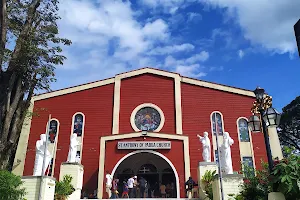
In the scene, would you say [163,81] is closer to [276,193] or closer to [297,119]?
[276,193]

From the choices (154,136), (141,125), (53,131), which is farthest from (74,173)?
(141,125)

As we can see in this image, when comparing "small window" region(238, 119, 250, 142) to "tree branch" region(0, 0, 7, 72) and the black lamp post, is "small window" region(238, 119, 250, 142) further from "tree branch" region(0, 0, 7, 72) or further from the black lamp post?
"tree branch" region(0, 0, 7, 72)

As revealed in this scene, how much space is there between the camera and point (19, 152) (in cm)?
2100

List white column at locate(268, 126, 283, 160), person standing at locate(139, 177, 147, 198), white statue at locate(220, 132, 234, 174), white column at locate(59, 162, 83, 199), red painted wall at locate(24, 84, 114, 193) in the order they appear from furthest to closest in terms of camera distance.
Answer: red painted wall at locate(24, 84, 114, 193) < white column at locate(268, 126, 283, 160) < person standing at locate(139, 177, 147, 198) < white column at locate(59, 162, 83, 199) < white statue at locate(220, 132, 234, 174)

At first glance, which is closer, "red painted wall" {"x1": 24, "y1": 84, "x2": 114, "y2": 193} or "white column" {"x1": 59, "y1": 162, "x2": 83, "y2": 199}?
"white column" {"x1": 59, "y1": 162, "x2": 83, "y2": 199}

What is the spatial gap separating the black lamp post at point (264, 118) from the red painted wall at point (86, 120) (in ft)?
44.7

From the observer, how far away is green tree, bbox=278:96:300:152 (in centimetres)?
3798

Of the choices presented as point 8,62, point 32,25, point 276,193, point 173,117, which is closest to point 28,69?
point 8,62

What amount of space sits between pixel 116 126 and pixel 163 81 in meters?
4.63

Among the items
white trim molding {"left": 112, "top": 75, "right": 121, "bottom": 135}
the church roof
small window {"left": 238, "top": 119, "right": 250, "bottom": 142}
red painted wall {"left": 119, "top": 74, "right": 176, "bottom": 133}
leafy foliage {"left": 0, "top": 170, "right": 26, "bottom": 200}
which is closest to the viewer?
leafy foliage {"left": 0, "top": 170, "right": 26, "bottom": 200}

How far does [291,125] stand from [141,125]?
2425cm

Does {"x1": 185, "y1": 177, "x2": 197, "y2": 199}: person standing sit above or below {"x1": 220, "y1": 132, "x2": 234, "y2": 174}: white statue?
below

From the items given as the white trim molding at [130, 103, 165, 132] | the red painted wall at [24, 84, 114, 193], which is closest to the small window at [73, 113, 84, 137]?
the red painted wall at [24, 84, 114, 193]

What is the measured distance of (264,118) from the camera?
25.4 feet
